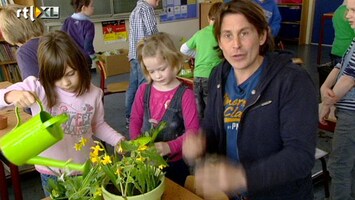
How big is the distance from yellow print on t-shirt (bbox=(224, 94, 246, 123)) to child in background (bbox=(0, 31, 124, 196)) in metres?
0.47

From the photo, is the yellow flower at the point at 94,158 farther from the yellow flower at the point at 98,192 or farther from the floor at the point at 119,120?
the floor at the point at 119,120

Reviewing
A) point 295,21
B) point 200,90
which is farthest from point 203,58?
point 295,21

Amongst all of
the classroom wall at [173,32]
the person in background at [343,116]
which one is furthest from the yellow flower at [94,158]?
the classroom wall at [173,32]

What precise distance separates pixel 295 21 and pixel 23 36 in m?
6.95

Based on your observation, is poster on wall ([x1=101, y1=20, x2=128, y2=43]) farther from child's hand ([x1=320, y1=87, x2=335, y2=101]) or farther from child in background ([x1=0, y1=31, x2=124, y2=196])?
child's hand ([x1=320, y1=87, x2=335, y2=101])

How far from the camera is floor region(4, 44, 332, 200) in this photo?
241cm

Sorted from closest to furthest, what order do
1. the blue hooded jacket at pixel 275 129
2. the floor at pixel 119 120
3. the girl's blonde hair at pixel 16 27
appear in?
1. the blue hooded jacket at pixel 275 129
2. the girl's blonde hair at pixel 16 27
3. the floor at pixel 119 120

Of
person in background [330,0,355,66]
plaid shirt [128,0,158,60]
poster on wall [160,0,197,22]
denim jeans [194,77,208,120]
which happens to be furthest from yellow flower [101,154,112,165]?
poster on wall [160,0,197,22]

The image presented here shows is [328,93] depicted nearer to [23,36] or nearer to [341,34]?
[23,36]

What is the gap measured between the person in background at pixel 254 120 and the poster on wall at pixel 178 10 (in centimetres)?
545

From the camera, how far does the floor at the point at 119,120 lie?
7.91 feet

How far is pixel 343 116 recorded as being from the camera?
5.49 feet

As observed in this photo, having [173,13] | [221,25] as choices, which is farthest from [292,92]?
[173,13]

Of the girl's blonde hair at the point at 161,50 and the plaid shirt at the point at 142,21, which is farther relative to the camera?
the plaid shirt at the point at 142,21
